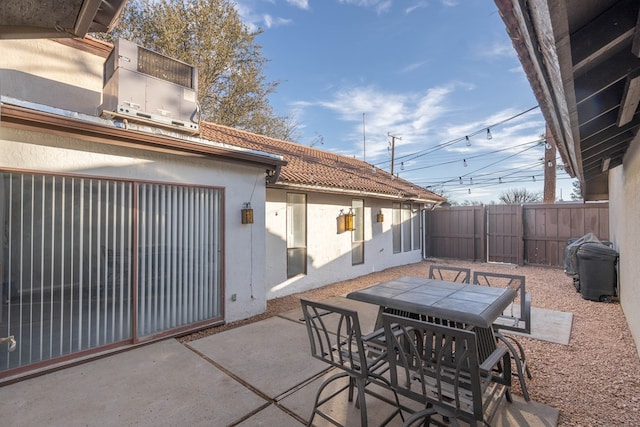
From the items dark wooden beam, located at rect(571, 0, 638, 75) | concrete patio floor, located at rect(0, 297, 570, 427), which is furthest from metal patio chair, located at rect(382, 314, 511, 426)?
dark wooden beam, located at rect(571, 0, 638, 75)

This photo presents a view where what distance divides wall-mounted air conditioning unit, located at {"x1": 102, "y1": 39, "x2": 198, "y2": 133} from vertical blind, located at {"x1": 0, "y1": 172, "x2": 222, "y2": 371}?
1.08 m

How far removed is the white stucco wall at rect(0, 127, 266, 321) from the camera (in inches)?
135

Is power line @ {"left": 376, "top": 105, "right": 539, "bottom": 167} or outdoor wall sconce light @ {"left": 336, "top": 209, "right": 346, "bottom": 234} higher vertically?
power line @ {"left": 376, "top": 105, "right": 539, "bottom": 167}

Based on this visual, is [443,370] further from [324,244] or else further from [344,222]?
[344,222]

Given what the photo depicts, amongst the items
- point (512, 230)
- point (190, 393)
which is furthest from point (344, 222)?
point (512, 230)

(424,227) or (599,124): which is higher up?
(599,124)

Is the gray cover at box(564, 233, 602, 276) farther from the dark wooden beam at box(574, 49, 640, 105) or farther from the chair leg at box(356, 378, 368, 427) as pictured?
the chair leg at box(356, 378, 368, 427)

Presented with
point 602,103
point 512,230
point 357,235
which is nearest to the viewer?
point 602,103

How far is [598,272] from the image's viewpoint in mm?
6555

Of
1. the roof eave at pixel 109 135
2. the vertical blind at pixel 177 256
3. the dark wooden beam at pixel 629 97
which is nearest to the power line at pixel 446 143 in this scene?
the dark wooden beam at pixel 629 97

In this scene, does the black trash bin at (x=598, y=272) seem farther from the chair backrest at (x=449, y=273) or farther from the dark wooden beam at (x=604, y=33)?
the dark wooden beam at (x=604, y=33)

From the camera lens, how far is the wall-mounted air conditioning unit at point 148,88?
429 centimetres

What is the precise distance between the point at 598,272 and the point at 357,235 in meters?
5.77

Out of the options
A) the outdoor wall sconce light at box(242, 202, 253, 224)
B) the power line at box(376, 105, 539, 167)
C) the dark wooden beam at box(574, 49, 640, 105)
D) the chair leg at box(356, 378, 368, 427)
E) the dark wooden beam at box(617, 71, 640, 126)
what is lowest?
the chair leg at box(356, 378, 368, 427)
